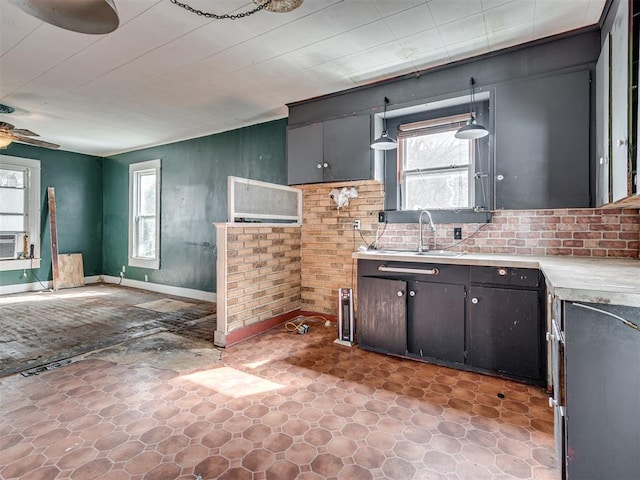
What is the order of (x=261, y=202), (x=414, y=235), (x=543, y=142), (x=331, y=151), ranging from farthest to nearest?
(x=261, y=202) < (x=331, y=151) < (x=414, y=235) < (x=543, y=142)

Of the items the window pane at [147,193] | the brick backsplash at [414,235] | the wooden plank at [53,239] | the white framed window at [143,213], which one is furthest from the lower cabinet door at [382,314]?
the wooden plank at [53,239]

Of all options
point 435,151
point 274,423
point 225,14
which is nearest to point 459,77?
point 435,151

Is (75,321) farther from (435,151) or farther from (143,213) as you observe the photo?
(435,151)

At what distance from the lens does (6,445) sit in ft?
5.98

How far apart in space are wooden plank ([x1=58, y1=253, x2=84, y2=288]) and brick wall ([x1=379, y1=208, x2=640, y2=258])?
6.86 m

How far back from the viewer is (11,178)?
5977 mm

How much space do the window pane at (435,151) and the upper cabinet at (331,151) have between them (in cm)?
48

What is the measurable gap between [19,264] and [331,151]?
20.3 feet

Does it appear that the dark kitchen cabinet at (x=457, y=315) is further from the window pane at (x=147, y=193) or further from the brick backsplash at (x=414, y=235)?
the window pane at (x=147, y=193)

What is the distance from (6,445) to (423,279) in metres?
2.93

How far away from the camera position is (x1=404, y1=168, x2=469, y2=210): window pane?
→ 11.0ft

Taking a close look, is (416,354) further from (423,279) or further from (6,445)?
(6,445)

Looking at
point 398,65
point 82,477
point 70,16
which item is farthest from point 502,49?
point 82,477

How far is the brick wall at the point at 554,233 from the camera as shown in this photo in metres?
2.59
